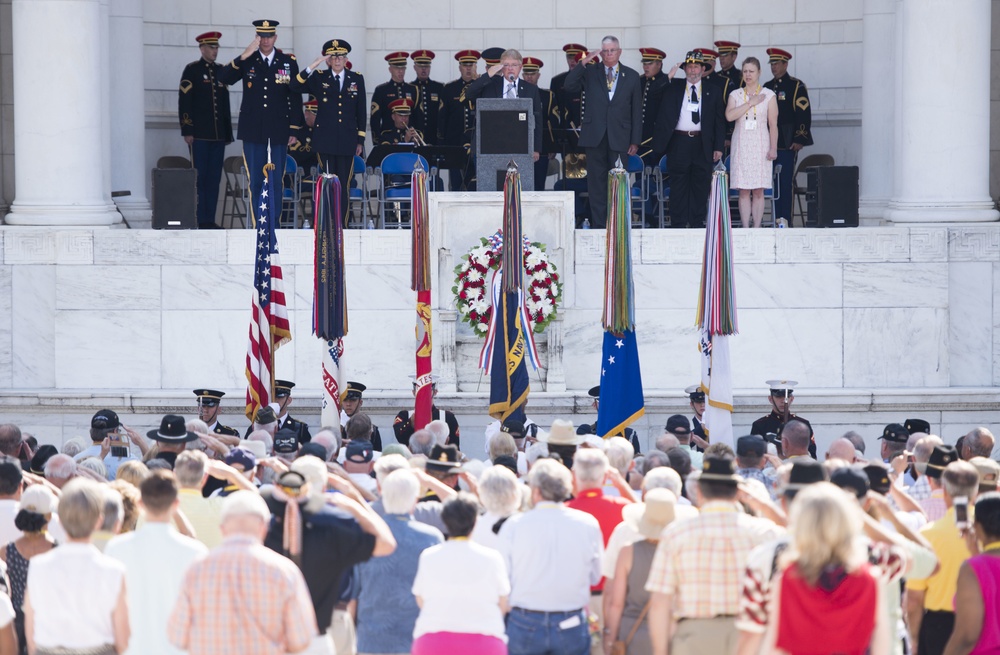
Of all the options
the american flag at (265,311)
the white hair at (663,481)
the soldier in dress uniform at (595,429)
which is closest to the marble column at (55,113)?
the american flag at (265,311)

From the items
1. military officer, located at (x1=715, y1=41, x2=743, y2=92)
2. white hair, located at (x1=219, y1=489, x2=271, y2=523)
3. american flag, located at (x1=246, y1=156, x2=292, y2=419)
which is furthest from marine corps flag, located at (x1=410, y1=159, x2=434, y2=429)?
white hair, located at (x1=219, y1=489, x2=271, y2=523)

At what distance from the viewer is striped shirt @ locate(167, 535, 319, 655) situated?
6656mm

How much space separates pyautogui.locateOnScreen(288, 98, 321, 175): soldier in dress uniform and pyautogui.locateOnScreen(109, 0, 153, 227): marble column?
197cm

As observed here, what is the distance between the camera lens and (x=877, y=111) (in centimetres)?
1975

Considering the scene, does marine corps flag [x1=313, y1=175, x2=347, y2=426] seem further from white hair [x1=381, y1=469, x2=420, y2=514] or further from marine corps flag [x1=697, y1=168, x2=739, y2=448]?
white hair [x1=381, y1=469, x2=420, y2=514]

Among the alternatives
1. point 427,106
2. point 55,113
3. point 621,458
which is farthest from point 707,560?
point 427,106

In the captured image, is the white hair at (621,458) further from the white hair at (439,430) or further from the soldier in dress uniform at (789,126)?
the soldier in dress uniform at (789,126)

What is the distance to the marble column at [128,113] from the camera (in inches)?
787

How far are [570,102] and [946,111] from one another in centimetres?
447

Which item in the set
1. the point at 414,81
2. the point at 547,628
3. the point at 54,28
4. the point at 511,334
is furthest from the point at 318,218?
the point at 547,628

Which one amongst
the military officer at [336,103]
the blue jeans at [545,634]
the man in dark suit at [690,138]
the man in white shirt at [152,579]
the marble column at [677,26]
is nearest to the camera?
the man in white shirt at [152,579]

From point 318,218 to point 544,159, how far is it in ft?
19.4

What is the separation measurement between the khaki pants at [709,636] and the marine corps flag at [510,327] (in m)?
7.37

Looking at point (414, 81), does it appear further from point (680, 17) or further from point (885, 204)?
point (885, 204)
